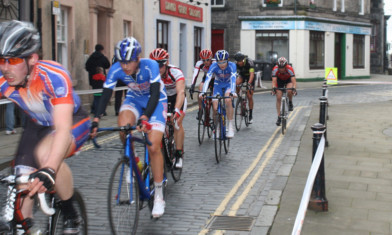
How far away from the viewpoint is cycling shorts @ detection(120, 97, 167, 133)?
5.87 m

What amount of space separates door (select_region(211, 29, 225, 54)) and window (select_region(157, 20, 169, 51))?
13734 mm

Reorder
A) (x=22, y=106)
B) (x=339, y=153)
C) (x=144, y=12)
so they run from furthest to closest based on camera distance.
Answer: (x=144, y=12), (x=339, y=153), (x=22, y=106)

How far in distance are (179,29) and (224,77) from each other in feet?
57.0

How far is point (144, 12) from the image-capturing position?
23703mm

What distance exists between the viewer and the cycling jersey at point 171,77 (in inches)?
315

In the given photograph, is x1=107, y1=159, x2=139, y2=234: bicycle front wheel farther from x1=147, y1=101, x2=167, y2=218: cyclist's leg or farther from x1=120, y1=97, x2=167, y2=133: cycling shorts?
x1=120, y1=97, x2=167, y2=133: cycling shorts

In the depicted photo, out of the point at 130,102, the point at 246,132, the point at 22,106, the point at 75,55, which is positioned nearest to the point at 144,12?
A: the point at 75,55

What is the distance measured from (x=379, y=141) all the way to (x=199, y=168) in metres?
4.71

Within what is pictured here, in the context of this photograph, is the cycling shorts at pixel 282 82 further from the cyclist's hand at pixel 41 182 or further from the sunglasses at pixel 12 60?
the cyclist's hand at pixel 41 182

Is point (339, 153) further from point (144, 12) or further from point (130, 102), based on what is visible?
point (144, 12)

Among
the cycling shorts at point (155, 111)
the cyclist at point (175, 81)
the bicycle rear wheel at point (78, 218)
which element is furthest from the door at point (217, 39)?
the bicycle rear wheel at point (78, 218)

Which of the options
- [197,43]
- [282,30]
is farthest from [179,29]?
[282,30]

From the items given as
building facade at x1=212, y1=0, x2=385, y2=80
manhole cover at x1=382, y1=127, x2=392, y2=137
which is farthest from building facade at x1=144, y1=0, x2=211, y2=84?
manhole cover at x1=382, y1=127, x2=392, y2=137

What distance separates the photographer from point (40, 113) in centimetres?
370
